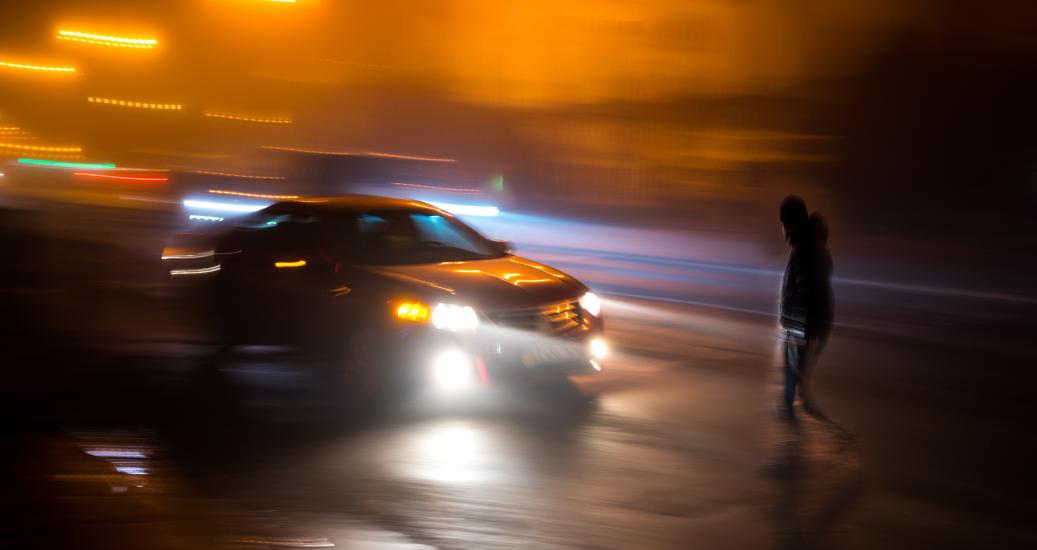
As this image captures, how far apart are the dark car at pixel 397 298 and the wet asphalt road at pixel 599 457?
0.34 metres

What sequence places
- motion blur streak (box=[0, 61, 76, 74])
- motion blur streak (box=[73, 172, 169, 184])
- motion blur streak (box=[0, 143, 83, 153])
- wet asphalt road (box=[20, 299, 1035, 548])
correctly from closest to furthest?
wet asphalt road (box=[20, 299, 1035, 548])
motion blur streak (box=[73, 172, 169, 184])
motion blur streak (box=[0, 61, 76, 74])
motion blur streak (box=[0, 143, 83, 153])

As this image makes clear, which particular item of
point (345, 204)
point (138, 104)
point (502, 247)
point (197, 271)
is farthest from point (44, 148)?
point (502, 247)

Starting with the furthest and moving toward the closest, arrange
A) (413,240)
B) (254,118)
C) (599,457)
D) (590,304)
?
1. (254,118)
2. (413,240)
3. (590,304)
4. (599,457)

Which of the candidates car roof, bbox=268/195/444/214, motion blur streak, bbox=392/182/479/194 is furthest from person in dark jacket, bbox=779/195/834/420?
motion blur streak, bbox=392/182/479/194

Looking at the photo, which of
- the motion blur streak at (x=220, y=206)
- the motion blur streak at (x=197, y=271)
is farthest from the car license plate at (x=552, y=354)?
the motion blur streak at (x=220, y=206)

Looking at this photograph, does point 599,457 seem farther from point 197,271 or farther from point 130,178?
point 130,178

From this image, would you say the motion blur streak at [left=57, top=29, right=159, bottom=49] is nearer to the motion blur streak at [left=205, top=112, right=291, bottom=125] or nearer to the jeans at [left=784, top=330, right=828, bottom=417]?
the motion blur streak at [left=205, top=112, right=291, bottom=125]

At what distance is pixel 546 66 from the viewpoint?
25.3 metres

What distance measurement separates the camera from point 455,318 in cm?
738

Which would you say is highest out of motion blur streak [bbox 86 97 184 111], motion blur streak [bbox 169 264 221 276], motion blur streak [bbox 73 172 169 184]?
motion blur streak [bbox 86 97 184 111]

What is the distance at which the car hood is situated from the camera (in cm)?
751

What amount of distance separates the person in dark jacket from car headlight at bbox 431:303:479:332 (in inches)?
88.5

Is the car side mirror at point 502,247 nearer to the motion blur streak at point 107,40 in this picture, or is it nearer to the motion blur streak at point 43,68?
the motion blur streak at point 107,40

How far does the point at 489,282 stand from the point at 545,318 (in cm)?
50
